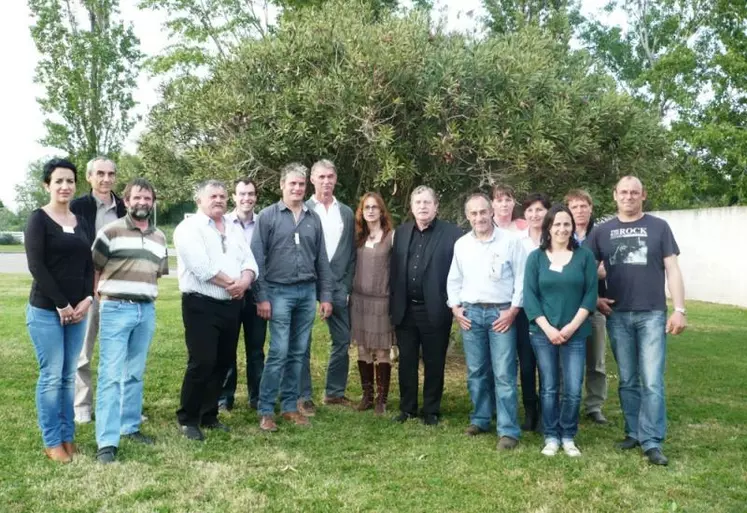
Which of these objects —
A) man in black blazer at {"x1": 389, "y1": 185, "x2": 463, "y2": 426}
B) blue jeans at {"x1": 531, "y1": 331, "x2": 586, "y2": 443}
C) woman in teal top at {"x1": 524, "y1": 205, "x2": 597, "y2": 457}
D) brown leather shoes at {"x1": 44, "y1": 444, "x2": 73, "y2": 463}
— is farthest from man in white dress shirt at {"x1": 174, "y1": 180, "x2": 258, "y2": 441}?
blue jeans at {"x1": 531, "y1": 331, "x2": 586, "y2": 443}

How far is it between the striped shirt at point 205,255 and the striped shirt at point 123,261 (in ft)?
0.96

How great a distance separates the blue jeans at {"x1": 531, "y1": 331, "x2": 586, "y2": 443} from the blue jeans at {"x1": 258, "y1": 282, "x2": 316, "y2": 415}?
6.69 ft

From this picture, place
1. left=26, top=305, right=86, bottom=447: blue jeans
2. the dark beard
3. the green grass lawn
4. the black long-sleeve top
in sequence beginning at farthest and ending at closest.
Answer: the dark beard → left=26, top=305, right=86, bottom=447: blue jeans → the black long-sleeve top → the green grass lawn

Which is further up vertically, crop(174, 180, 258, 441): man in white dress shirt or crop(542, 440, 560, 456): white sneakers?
crop(174, 180, 258, 441): man in white dress shirt

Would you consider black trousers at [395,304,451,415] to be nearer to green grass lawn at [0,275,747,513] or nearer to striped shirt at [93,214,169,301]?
green grass lawn at [0,275,747,513]

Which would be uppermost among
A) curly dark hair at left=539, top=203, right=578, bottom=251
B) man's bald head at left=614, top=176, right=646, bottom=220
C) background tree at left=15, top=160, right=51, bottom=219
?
background tree at left=15, top=160, right=51, bottom=219

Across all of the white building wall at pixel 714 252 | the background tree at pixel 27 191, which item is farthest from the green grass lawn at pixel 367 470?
the background tree at pixel 27 191

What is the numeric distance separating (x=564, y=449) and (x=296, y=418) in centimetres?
235

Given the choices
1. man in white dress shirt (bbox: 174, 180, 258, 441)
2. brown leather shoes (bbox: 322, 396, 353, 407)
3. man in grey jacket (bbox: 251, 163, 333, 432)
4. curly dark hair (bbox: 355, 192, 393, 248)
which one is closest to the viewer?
man in white dress shirt (bbox: 174, 180, 258, 441)

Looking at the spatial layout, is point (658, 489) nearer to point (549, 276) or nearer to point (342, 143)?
point (549, 276)

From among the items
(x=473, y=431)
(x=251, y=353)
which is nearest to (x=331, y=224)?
(x=251, y=353)

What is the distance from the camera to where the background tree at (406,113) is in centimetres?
744

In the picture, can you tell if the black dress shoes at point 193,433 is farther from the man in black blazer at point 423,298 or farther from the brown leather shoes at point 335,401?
the man in black blazer at point 423,298

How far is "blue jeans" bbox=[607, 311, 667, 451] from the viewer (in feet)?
17.2
